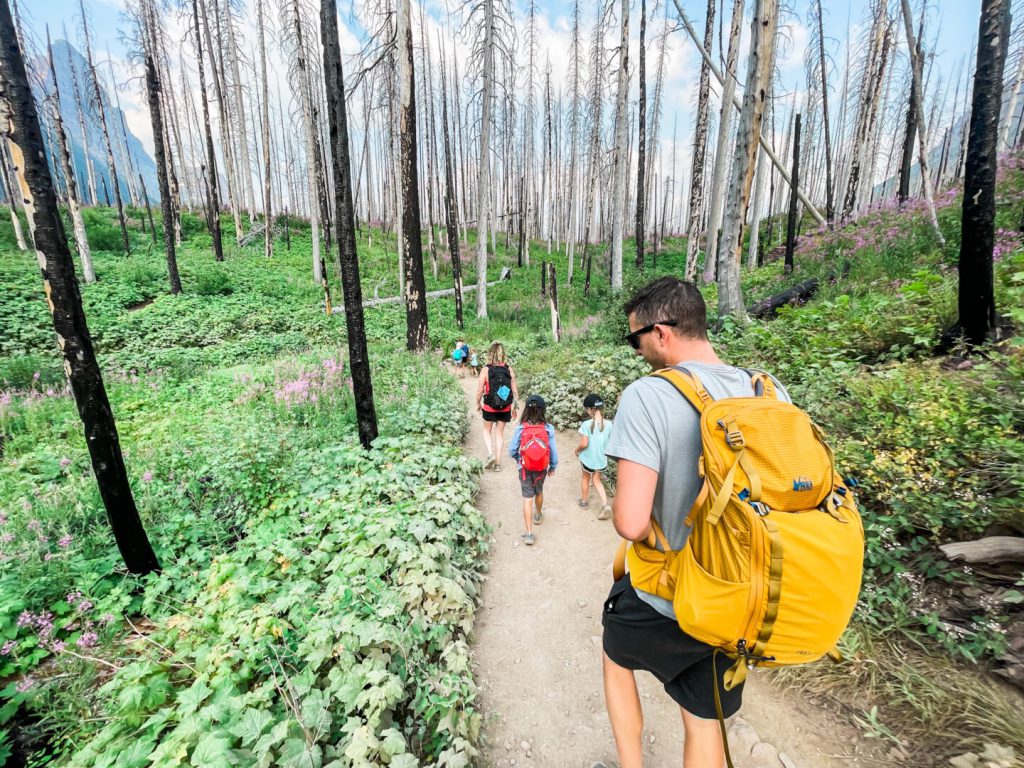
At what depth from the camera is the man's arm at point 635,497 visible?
146 centimetres

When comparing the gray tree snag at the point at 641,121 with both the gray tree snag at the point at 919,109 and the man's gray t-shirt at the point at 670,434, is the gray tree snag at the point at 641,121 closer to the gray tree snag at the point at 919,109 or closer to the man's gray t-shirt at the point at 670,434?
the gray tree snag at the point at 919,109

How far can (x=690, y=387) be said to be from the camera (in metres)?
1.45

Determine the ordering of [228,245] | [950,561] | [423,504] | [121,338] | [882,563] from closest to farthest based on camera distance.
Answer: [950,561] → [882,563] → [423,504] → [121,338] → [228,245]

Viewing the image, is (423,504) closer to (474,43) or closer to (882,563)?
(882,563)

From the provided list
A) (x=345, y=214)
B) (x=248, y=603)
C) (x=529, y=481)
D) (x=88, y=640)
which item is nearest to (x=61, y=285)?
(x=88, y=640)

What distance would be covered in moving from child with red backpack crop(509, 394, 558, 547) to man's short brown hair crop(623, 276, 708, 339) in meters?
2.63

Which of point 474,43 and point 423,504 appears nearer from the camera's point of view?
point 423,504

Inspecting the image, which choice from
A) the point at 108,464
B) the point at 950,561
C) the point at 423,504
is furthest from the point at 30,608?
the point at 950,561

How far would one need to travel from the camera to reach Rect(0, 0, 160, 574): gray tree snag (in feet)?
8.30

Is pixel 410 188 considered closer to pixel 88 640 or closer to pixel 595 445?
pixel 595 445

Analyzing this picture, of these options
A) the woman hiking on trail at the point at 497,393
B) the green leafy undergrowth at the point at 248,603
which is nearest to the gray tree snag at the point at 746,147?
the woman hiking on trail at the point at 497,393

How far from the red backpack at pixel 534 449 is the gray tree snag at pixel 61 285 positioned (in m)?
3.38

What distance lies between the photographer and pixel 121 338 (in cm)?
1157

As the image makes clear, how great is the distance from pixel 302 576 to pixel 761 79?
28.9ft
